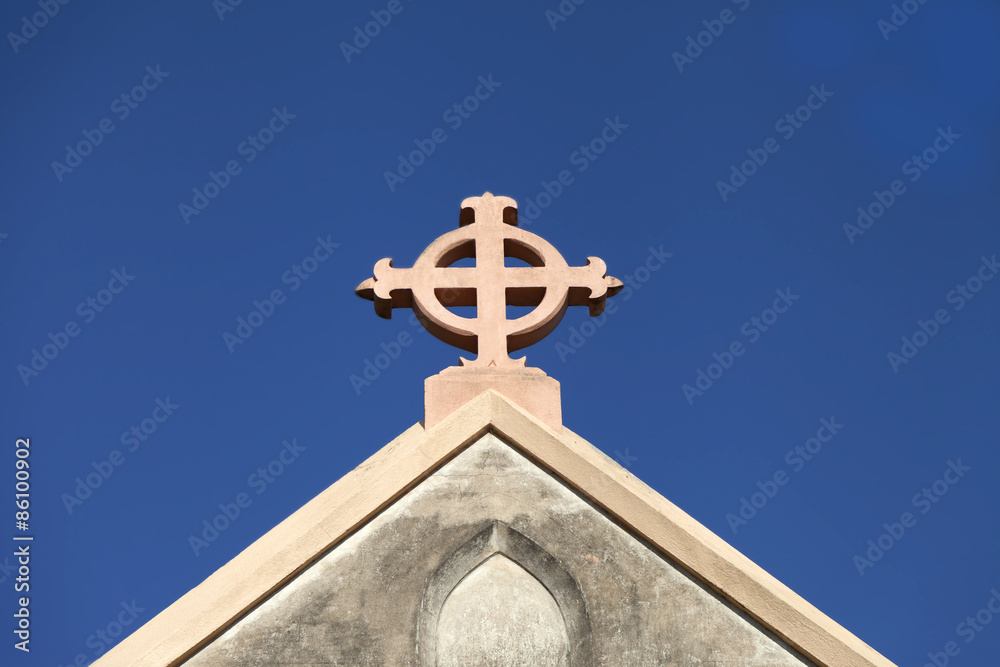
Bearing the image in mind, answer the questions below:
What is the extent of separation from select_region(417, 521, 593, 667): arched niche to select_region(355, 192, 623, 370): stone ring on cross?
5.20ft

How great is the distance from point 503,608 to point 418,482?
3.32ft

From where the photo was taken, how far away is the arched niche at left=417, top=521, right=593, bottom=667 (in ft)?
24.4

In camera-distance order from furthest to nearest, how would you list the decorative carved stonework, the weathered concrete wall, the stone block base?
the decorative carved stonework
the stone block base
the weathered concrete wall

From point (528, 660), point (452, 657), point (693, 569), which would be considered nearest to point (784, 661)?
point (693, 569)

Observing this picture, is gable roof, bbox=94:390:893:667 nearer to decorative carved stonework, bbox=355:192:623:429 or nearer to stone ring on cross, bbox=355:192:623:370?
decorative carved stonework, bbox=355:192:623:429

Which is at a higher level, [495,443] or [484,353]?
[484,353]

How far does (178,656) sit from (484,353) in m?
3.02

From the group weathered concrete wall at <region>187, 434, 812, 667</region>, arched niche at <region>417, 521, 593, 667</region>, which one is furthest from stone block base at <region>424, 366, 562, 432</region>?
arched niche at <region>417, 521, 593, 667</region>

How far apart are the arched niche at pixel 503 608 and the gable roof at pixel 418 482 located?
0.58m

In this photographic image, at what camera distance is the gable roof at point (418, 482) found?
736 cm

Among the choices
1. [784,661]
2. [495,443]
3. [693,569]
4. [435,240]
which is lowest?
[784,661]

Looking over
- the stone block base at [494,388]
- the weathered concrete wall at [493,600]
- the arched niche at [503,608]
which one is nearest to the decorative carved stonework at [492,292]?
the stone block base at [494,388]

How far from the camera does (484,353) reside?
345 inches

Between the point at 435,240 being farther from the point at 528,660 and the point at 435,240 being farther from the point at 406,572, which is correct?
the point at 528,660
